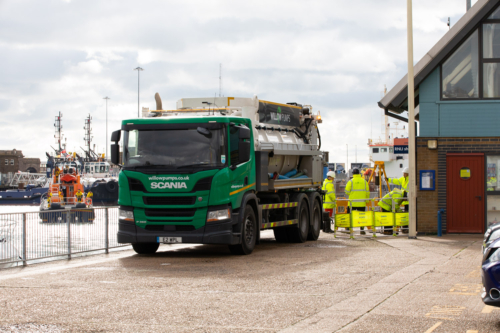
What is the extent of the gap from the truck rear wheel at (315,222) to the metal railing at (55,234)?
5416mm

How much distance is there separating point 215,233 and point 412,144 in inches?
253

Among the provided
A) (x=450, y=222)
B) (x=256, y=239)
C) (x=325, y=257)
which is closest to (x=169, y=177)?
(x=256, y=239)

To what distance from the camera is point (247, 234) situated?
13742 millimetres

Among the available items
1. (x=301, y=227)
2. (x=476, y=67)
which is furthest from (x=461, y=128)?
(x=301, y=227)

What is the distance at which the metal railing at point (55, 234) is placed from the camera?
12.5 metres

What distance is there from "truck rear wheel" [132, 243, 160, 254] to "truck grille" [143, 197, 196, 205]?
1525 millimetres

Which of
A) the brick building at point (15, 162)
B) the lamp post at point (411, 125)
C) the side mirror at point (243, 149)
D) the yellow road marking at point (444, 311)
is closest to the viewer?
the yellow road marking at point (444, 311)

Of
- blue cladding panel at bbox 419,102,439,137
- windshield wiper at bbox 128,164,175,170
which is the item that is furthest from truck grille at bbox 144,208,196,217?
blue cladding panel at bbox 419,102,439,137

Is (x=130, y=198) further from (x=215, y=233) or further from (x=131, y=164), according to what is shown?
(x=215, y=233)

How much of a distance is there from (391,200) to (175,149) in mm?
8208

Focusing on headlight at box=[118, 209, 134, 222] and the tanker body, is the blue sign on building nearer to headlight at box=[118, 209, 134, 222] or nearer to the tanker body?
the tanker body

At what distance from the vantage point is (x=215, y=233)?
12734 millimetres

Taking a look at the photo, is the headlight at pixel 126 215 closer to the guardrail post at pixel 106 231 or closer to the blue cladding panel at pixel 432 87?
the guardrail post at pixel 106 231

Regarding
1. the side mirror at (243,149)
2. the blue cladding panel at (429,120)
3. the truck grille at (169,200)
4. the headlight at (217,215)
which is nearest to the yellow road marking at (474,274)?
the headlight at (217,215)
